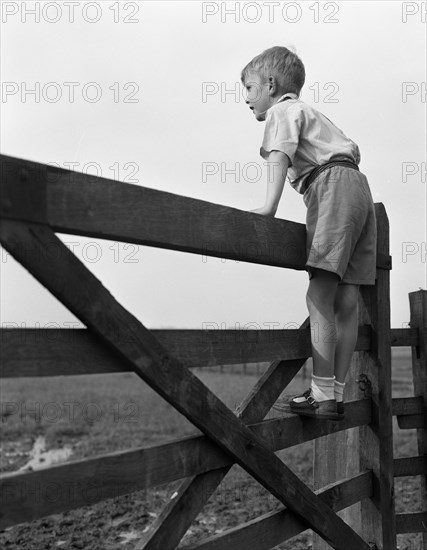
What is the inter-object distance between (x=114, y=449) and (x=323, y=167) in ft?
24.3

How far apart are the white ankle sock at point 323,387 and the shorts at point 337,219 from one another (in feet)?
1.40

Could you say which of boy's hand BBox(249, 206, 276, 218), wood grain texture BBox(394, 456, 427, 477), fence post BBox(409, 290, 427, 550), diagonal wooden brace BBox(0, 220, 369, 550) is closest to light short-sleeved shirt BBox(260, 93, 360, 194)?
boy's hand BBox(249, 206, 276, 218)

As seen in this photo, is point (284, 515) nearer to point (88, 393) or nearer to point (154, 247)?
point (154, 247)

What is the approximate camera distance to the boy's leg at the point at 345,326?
8.63 ft

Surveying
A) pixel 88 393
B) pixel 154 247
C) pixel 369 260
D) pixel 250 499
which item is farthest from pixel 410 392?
pixel 154 247

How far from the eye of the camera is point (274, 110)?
2.62 m

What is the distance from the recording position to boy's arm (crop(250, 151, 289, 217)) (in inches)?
96.0

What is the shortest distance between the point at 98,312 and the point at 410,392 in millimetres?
15665

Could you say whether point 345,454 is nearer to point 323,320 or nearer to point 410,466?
point 410,466

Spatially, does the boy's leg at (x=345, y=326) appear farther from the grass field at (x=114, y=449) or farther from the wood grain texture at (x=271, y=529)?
the grass field at (x=114, y=449)

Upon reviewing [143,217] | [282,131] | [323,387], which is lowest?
[323,387]

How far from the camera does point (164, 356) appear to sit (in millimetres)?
1861

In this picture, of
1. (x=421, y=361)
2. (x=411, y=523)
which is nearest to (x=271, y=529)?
(x=411, y=523)

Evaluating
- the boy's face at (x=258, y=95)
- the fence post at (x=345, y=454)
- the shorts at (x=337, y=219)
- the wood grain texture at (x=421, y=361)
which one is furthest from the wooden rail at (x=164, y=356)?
the wood grain texture at (x=421, y=361)
